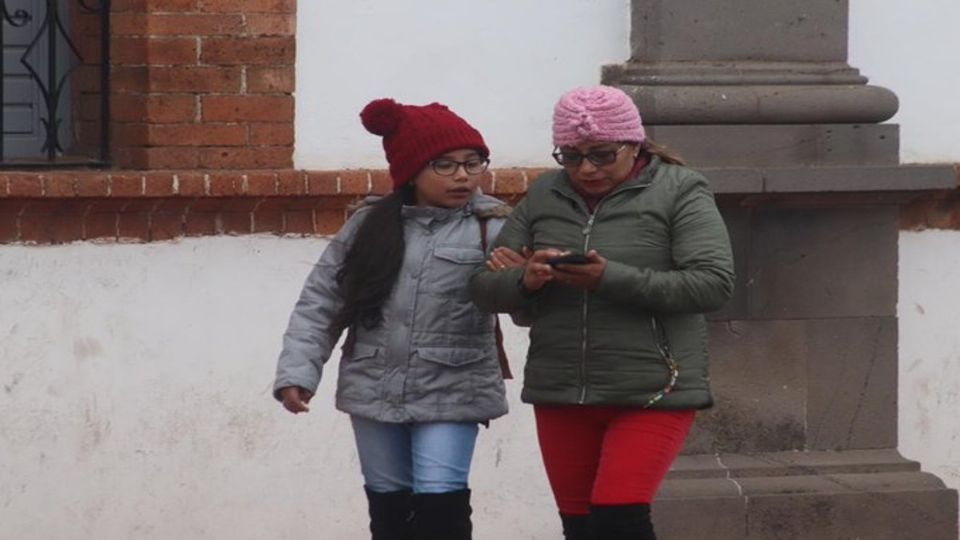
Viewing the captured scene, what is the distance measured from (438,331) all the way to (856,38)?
2812mm

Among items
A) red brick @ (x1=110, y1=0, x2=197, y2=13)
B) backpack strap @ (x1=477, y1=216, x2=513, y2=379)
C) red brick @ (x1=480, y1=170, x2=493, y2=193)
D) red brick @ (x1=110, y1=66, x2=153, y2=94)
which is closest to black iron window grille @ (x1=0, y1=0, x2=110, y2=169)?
red brick @ (x1=110, y1=66, x2=153, y2=94)

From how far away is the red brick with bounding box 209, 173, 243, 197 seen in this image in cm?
816

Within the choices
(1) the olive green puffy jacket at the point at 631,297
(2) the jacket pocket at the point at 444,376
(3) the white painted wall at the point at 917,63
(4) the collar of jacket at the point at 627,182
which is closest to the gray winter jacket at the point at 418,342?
(2) the jacket pocket at the point at 444,376

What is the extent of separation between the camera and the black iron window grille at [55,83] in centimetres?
835

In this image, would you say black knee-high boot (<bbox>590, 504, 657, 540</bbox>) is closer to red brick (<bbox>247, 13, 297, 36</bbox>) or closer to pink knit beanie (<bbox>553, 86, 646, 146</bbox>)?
pink knit beanie (<bbox>553, 86, 646, 146</bbox>)

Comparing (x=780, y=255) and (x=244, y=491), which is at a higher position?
(x=780, y=255)

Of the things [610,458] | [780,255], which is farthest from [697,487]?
→ [610,458]

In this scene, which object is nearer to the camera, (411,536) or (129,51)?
(411,536)

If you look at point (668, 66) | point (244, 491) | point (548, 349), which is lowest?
point (244, 491)

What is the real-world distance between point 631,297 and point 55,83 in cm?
298

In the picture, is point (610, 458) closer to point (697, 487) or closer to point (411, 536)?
point (411, 536)

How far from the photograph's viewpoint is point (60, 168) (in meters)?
8.33

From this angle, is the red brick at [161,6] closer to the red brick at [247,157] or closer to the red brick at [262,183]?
the red brick at [247,157]

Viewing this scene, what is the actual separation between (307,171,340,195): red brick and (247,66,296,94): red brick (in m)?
0.32
